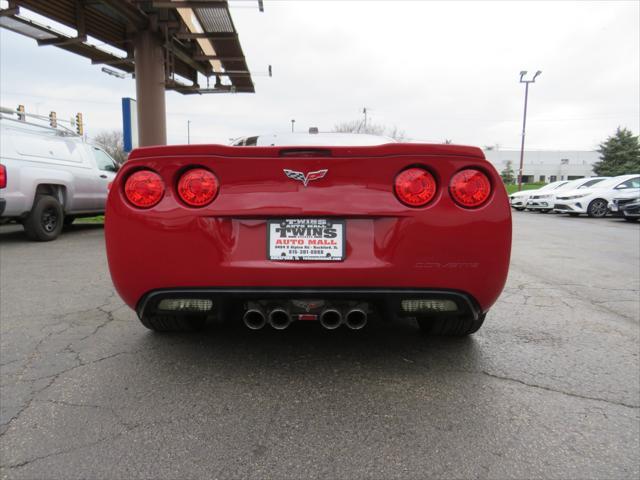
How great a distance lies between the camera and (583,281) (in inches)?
191

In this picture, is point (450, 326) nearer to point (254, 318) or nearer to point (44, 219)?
point (254, 318)

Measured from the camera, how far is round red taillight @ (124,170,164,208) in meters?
2.14

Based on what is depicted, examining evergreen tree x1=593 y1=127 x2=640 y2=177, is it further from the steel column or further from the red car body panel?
the red car body panel

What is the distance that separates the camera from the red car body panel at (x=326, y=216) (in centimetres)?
205

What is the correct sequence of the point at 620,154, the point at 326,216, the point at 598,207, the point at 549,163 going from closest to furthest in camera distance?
the point at 326,216 → the point at 598,207 → the point at 620,154 → the point at 549,163

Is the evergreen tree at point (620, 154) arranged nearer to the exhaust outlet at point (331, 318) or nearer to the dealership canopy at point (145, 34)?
the dealership canopy at point (145, 34)

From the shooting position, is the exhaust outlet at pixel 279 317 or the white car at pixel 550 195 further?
the white car at pixel 550 195

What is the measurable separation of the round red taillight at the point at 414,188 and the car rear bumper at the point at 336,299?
0.43 meters

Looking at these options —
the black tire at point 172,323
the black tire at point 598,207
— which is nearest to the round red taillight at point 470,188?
the black tire at point 172,323

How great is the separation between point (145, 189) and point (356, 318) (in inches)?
48.2

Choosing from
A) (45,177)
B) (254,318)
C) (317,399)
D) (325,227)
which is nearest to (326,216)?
(325,227)

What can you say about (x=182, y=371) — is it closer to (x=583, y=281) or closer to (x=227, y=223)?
(x=227, y=223)

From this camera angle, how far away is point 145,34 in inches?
410

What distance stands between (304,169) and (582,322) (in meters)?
2.67
